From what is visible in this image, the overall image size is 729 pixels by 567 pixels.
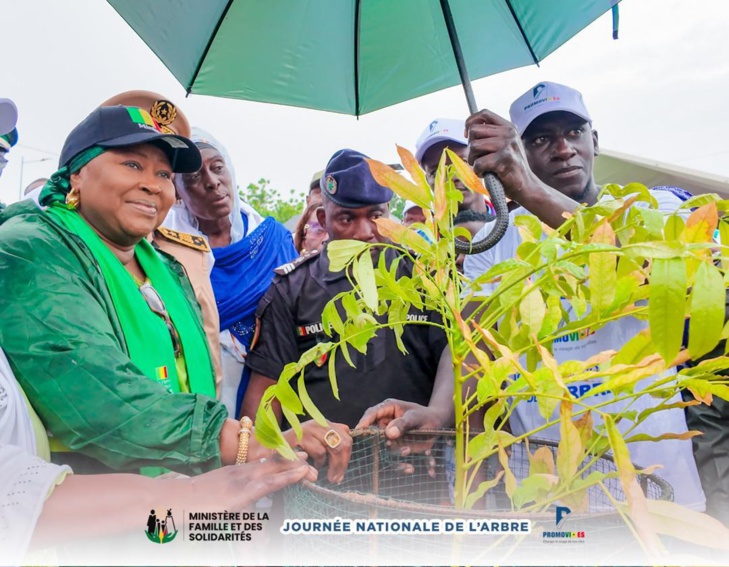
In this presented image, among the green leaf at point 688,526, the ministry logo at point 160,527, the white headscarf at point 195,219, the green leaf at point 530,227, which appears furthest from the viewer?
the white headscarf at point 195,219

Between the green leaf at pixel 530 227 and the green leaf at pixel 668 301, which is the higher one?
the green leaf at pixel 530 227

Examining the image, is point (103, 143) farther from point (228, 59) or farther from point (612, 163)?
point (612, 163)

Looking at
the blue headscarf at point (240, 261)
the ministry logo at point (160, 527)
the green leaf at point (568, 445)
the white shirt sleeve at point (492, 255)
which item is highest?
the blue headscarf at point (240, 261)

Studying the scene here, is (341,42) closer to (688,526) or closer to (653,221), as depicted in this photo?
(653,221)

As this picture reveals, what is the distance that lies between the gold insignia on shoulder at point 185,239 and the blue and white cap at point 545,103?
1296mm

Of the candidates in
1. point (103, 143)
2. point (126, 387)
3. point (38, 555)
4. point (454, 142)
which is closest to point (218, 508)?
point (126, 387)

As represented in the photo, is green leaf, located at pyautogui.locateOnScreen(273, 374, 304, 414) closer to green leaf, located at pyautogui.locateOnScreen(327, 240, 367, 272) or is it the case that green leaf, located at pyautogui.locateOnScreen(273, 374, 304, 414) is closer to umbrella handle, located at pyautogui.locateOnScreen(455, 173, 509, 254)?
green leaf, located at pyautogui.locateOnScreen(327, 240, 367, 272)

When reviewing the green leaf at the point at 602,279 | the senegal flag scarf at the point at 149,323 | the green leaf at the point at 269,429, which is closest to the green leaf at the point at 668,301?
the green leaf at the point at 602,279

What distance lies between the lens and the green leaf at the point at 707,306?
576 mm

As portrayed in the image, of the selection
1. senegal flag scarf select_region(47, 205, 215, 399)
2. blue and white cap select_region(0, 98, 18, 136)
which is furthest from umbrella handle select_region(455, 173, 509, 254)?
blue and white cap select_region(0, 98, 18, 136)

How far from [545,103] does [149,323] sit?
1.70 metres

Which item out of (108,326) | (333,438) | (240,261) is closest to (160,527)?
(333,438)

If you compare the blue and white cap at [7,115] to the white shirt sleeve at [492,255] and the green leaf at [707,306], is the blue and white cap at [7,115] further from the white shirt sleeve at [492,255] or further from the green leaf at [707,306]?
the green leaf at [707,306]

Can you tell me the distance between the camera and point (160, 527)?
1170mm
